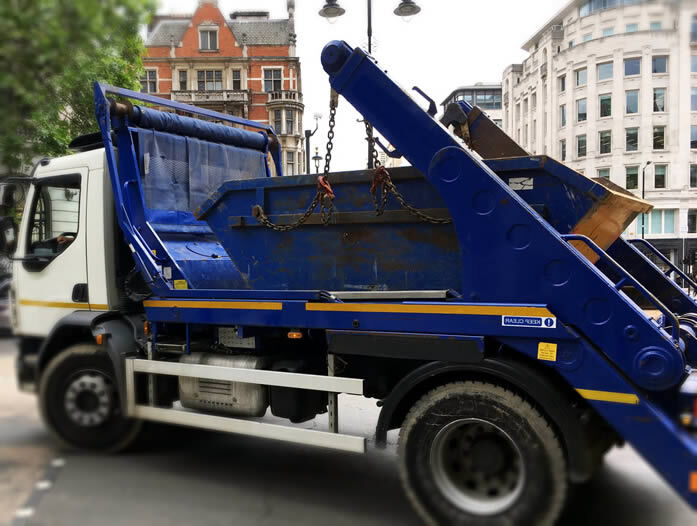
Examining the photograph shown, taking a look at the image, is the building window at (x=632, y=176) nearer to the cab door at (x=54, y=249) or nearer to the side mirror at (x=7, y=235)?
the cab door at (x=54, y=249)

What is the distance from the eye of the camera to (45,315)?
16.6ft

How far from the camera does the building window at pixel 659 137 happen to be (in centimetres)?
3540

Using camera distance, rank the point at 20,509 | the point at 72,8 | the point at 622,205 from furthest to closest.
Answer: the point at 622,205 → the point at 20,509 → the point at 72,8

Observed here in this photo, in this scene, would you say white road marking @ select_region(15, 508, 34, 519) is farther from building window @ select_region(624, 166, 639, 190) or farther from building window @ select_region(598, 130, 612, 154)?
building window @ select_region(624, 166, 639, 190)

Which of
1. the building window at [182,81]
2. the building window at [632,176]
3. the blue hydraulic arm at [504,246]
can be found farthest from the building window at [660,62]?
the building window at [182,81]

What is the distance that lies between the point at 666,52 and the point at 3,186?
171 inches

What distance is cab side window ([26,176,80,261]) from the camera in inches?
203

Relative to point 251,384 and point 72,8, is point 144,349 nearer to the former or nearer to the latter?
point 251,384

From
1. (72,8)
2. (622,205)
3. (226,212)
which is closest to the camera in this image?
(72,8)

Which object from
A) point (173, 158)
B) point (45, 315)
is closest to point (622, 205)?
point (173, 158)

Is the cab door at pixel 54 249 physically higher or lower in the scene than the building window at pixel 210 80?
lower

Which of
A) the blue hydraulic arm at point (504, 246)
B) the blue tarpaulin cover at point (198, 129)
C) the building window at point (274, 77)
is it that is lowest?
the blue hydraulic arm at point (504, 246)

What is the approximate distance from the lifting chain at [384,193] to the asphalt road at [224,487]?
1.39 metres

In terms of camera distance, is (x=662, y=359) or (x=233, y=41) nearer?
(x=662, y=359)
